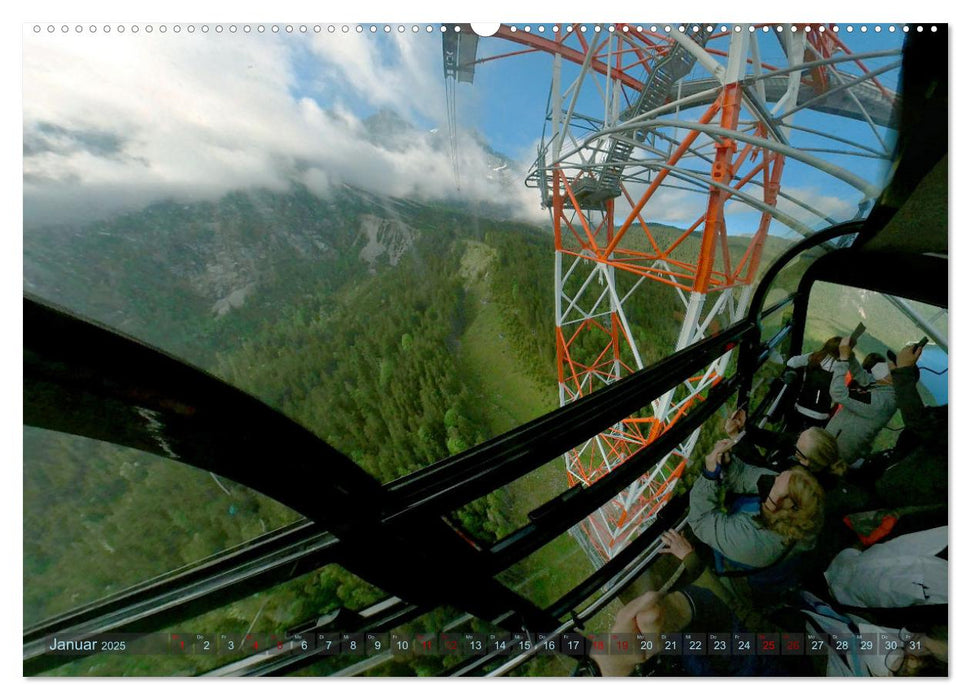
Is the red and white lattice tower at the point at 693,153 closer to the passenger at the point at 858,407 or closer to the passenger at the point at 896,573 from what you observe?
the passenger at the point at 858,407

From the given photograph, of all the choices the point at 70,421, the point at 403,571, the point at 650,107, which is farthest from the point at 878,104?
the point at 70,421

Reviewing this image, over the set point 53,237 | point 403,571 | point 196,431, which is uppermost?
point 53,237

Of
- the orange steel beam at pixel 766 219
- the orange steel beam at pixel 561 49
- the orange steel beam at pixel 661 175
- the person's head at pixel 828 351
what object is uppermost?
the orange steel beam at pixel 561 49

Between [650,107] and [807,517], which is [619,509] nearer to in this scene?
[807,517]

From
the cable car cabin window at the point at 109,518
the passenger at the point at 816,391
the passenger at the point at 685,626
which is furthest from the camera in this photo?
the passenger at the point at 816,391

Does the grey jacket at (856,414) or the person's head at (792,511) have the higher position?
the grey jacket at (856,414)

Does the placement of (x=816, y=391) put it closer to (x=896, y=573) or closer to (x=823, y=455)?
(x=823, y=455)

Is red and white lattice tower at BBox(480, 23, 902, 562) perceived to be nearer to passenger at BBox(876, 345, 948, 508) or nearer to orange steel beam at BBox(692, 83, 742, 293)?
orange steel beam at BBox(692, 83, 742, 293)

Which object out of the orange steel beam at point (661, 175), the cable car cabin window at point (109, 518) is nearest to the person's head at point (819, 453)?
the orange steel beam at point (661, 175)
